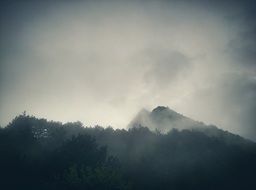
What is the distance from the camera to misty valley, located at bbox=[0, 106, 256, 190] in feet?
158

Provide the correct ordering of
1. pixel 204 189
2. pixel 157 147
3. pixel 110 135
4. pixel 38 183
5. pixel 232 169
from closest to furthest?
pixel 38 183
pixel 204 189
pixel 232 169
pixel 157 147
pixel 110 135

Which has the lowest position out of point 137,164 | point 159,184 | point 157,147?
point 159,184

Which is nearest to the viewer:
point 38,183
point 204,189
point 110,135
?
point 38,183

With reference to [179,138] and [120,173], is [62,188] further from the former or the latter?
[179,138]

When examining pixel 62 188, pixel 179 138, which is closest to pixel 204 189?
pixel 179 138

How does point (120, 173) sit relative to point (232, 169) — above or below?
below

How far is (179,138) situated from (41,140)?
29.8 meters

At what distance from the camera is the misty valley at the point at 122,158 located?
4816 cm

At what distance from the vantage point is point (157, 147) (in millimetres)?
63188

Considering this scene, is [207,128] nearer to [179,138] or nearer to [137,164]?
[179,138]

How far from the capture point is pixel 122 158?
6050cm

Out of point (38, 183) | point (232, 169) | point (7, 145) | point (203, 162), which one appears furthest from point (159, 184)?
point (7, 145)

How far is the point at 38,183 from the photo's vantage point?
45.2 meters

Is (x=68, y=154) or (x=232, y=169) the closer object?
(x=68, y=154)
